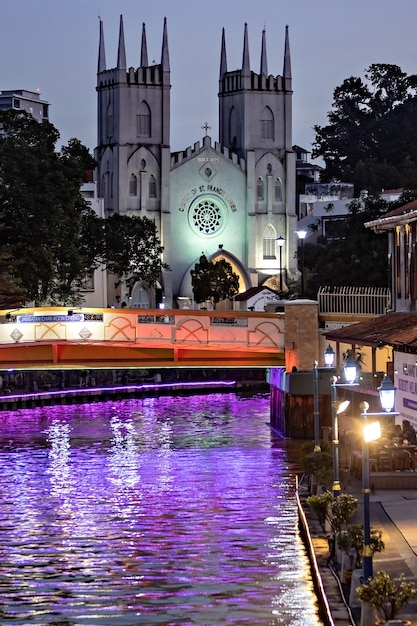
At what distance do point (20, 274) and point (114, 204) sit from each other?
5603 centimetres

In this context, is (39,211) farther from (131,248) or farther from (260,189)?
(260,189)

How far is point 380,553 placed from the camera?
26.2 metres

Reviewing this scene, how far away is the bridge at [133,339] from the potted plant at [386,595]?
39.3 metres

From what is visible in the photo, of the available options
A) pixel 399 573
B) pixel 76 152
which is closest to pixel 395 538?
pixel 399 573

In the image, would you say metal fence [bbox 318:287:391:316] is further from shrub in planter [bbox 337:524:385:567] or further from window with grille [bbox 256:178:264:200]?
window with grille [bbox 256:178:264:200]

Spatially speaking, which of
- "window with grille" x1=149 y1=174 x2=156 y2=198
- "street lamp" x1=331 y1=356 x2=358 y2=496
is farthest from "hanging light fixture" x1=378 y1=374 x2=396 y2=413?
"window with grille" x1=149 y1=174 x2=156 y2=198

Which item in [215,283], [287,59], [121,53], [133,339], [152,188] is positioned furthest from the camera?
[287,59]

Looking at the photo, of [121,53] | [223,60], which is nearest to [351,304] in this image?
[121,53]

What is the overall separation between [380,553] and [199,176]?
118 meters

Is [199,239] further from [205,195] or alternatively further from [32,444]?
[32,444]

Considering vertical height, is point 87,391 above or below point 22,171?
below

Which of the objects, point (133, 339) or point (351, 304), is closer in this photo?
point (133, 339)

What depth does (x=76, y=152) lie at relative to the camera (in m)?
130

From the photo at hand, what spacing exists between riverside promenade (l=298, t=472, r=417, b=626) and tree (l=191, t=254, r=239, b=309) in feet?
309
